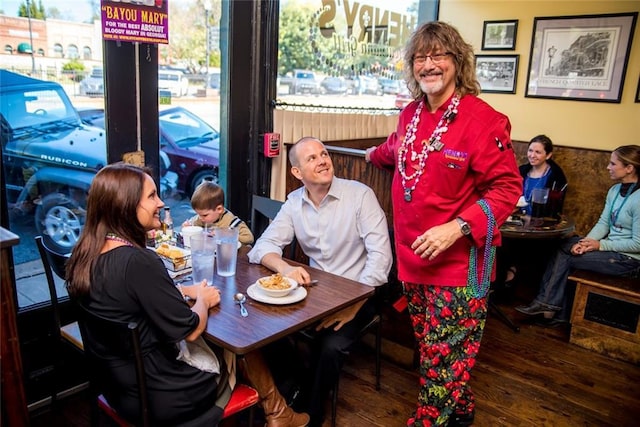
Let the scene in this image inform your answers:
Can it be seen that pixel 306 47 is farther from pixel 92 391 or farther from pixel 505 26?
pixel 92 391

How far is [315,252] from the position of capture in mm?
2400

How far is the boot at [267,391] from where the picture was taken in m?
1.93

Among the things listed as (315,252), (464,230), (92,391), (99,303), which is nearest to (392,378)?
(315,252)

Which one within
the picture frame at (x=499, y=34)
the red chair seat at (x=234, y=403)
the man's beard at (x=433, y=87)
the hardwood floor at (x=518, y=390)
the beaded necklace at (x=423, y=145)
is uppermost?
the picture frame at (x=499, y=34)

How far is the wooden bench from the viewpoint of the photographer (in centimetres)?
302

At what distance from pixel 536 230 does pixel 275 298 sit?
189 centimetres

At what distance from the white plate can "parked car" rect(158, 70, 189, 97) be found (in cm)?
132

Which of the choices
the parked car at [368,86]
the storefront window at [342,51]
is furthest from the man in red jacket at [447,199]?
the parked car at [368,86]

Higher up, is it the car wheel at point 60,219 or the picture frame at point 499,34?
the picture frame at point 499,34

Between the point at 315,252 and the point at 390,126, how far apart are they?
7.00ft

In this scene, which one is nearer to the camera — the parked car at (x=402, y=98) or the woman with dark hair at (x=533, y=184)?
the woman with dark hair at (x=533, y=184)

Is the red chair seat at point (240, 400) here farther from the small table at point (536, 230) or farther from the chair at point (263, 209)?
the small table at point (536, 230)

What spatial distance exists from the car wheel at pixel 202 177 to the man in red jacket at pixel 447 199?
144 cm

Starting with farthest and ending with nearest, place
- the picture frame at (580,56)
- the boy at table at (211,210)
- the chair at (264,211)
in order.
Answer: the picture frame at (580,56), the chair at (264,211), the boy at table at (211,210)
